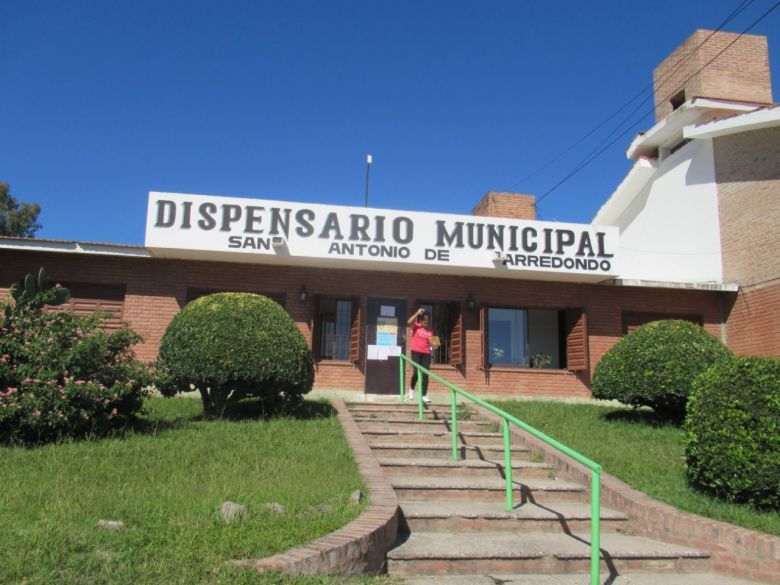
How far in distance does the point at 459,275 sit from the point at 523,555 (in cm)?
850

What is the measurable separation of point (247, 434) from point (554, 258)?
7450mm

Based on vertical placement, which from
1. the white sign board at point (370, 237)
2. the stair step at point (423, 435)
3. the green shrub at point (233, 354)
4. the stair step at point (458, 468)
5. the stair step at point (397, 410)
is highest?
the white sign board at point (370, 237)

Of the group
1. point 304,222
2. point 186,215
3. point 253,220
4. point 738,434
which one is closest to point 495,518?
point 738,434

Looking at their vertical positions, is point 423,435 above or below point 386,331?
below

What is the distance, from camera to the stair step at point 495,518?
5.55 m

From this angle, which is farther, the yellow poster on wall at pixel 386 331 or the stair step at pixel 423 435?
the yellow poster on wall at pixel 386 331

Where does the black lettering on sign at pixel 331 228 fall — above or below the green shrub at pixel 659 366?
above

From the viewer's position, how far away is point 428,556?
4.79 metres

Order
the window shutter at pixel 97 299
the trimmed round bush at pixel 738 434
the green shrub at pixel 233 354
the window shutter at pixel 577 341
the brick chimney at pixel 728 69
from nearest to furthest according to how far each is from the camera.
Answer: the trimmed round bush at pixel 738 434, the green shrub at pixel 233 354, the window shutter at pixel 97 299, the window shutter at pixel 577 341, the brick chimney at pixel 728 69

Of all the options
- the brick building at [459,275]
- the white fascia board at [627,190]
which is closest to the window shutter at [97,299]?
the brick building at [459,275]

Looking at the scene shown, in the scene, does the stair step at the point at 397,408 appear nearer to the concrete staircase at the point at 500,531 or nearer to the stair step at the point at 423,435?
the stair step at the point at 423,435

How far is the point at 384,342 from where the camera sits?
12789mm

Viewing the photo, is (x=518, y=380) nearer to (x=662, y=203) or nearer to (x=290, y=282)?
(x=290, y=282)

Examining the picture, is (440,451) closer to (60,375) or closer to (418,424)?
(418,424)
